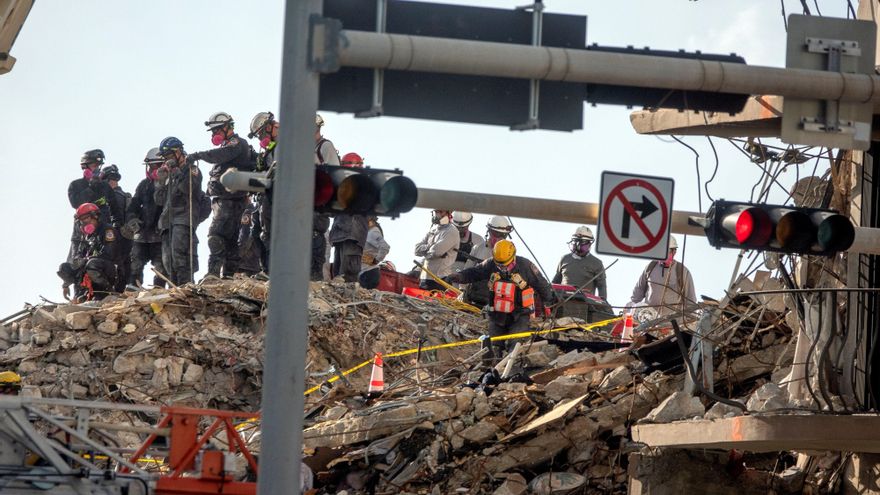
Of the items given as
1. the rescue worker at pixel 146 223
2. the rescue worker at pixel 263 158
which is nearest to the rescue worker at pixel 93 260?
the rescue worker at pixel 146 223

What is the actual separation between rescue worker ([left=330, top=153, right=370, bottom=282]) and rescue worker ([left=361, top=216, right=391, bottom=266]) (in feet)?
3.28

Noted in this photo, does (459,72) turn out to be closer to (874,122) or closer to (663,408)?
(874,122)

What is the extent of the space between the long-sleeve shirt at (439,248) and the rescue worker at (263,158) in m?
2.27

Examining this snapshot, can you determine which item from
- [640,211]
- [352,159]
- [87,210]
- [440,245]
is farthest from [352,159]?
[640,211]

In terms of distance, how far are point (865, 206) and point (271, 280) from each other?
22.8 ft

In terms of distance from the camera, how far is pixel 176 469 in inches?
541

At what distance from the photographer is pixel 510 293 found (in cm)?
2058

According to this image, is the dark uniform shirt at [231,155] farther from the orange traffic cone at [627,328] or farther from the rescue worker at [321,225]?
the orange traffic cone at [627,328]

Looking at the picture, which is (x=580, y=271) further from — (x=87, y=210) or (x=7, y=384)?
(x=7, y=384)

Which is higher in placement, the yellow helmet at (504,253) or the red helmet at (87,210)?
the red helmet at (87,210)

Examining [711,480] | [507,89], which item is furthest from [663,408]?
[507,89]

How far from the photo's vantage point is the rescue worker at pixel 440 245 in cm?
2473

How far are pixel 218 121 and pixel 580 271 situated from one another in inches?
210

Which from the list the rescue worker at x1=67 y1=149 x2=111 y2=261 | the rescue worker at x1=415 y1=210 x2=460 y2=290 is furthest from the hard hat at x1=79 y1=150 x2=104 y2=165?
the rescue worker at x1=415 y1=210 x2=460 y2=290
